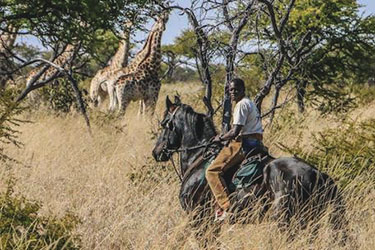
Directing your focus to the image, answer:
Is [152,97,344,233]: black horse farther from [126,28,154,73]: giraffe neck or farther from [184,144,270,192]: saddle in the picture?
[126,28,154,73]: giraffe neck

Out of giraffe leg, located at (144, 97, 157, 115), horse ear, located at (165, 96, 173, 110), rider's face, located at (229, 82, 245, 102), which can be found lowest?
giraffe leg, located at (144, 97, 157, 115)

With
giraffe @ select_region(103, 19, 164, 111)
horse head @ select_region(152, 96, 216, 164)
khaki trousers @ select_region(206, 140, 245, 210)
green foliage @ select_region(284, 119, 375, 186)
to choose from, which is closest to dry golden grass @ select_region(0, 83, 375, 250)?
khaki trousers @ select_region(206, 140, 245, 210)

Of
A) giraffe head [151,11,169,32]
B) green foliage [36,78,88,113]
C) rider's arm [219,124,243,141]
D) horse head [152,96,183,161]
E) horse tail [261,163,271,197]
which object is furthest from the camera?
green foliage [36,78,88,113]

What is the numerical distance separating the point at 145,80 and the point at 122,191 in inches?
341

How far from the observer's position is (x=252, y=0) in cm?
793

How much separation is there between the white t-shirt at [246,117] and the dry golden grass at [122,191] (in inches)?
36.3

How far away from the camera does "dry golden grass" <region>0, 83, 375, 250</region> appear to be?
5609 millimetres

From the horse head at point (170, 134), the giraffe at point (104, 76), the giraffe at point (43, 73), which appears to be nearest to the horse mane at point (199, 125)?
the horse head at point (170, 134)

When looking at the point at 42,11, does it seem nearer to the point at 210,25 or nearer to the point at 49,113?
the point at 210,25

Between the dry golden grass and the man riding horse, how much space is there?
1.19 feet

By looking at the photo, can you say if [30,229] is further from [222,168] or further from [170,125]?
[170,125]

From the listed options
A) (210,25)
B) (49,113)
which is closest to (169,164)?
A: (210,25)

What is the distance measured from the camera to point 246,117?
243 inches

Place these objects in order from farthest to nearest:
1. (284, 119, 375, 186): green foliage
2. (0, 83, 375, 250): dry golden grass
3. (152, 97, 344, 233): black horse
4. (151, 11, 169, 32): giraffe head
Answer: (151, 11, 169, 32): giraffe head, (284, 119, 375, 186): green foliage, (152, 97, 344, 233): black horse, (0, 83, 375, 250): dry golden grass
